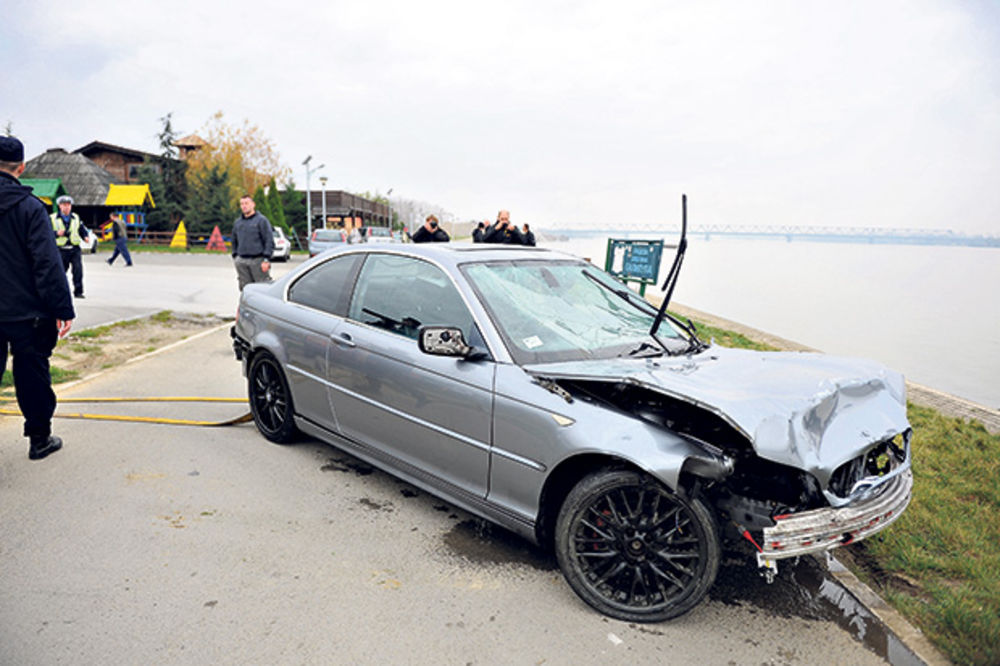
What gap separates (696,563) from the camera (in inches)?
109

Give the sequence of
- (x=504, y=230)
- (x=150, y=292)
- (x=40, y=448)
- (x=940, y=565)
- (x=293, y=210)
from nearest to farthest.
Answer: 1. (x=940, y=565)
2. (x=40, y=448)
3. (x=504, y=230)
4. (x=150, y=292)
5. (x=293, y=210)

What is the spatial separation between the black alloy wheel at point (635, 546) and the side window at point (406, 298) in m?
1.05

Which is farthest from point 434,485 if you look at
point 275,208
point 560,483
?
point 275,208

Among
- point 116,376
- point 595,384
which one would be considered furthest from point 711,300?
point 595,384

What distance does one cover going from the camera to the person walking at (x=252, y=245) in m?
9.68

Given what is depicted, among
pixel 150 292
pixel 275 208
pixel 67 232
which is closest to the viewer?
pixel 67 232

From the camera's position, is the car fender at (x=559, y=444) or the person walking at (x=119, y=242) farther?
the person walking at (x=119, y=242)

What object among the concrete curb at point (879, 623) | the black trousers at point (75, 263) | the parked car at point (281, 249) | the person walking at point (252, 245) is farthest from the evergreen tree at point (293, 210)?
the concrete curb at point (879, 623)

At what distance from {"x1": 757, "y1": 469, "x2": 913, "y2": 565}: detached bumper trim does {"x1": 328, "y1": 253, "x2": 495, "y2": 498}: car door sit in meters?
1.33

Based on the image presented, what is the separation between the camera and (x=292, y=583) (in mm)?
3127

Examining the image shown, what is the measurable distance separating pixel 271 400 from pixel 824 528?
3.79 metres

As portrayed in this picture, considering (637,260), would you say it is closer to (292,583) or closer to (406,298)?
(406,298)

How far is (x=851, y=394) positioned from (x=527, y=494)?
5.15 ft

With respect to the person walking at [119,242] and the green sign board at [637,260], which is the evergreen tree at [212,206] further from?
the green sign board at [637,260]
